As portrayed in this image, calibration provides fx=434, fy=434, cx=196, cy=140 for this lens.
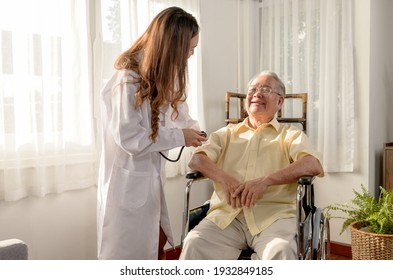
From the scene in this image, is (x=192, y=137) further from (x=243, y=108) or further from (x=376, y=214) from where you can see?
(x=243, y=108)

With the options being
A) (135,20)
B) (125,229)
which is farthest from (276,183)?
(135,20)

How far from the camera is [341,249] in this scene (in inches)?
121

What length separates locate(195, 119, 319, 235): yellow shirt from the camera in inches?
73.0

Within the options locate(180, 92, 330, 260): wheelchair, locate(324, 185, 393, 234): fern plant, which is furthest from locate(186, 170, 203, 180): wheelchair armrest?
locate(324, 185, 393, 234): fern plant

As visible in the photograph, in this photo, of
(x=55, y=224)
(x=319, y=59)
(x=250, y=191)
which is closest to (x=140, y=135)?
(x=250, y=191)

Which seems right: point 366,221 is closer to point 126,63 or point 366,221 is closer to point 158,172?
point 158,172

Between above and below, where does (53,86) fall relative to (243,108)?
above

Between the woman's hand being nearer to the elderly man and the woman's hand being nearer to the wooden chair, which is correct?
the elderly man

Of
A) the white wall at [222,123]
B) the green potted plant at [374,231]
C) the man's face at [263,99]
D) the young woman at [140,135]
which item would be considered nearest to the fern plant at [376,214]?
the green potted plant at [374,231]

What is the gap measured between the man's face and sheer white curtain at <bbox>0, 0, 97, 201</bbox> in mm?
877

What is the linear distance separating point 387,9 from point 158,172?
2335mm

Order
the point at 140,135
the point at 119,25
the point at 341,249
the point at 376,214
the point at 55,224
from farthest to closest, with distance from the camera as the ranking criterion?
the point at 341,249, the point at 119,25, the point at 376,214, the point at 55,224, the point at 140,135

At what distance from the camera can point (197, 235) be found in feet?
5.83

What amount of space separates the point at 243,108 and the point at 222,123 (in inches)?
7.9
